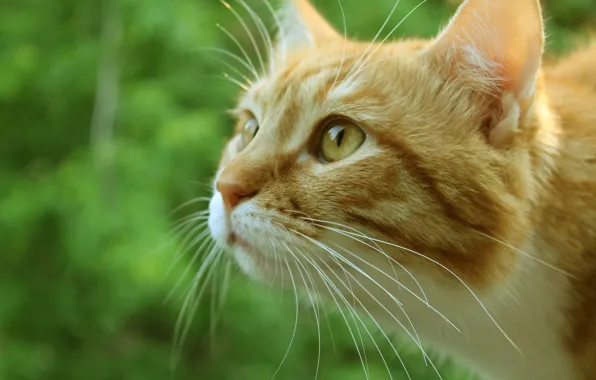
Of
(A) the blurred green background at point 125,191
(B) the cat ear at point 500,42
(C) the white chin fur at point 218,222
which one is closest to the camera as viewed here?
(B) the cat ear at point 500,42

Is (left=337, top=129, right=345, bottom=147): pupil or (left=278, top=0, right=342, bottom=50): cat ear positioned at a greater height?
(left=278, top=0, right=342, bottom=50): cat ear

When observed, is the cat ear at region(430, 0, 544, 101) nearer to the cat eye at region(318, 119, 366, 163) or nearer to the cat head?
the cat head

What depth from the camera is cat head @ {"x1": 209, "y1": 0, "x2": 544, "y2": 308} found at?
574 millimetres

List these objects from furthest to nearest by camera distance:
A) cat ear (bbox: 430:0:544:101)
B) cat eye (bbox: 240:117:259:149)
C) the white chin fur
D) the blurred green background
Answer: the blurred green background, cat eye (bbox: 240:117:259:149), the white chin fur, cat ear (bbox: 430:0:544:101)

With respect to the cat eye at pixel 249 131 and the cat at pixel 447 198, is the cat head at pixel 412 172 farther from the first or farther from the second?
the cat eye at pixel 249 131

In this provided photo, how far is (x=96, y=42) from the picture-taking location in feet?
3.85

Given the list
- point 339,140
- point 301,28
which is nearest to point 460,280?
point 339,140

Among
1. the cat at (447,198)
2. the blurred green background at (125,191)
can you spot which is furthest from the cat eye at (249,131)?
the blurred green background at (125,191)

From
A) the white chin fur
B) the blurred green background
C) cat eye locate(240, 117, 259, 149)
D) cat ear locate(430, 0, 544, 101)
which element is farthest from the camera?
the blurred green background

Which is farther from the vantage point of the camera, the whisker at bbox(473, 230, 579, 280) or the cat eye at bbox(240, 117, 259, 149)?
the cat eye at bbox(240, 117, 259, 149)

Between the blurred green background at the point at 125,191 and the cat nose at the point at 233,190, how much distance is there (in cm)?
34

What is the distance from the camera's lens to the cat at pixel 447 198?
0.58m

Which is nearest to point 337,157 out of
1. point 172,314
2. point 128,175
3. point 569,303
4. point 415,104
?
point 415,104

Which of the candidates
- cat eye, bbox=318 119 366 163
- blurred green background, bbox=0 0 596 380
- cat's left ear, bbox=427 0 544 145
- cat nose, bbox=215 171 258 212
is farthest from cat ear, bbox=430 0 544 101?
blurred green background, bbox=0 0 596 380
